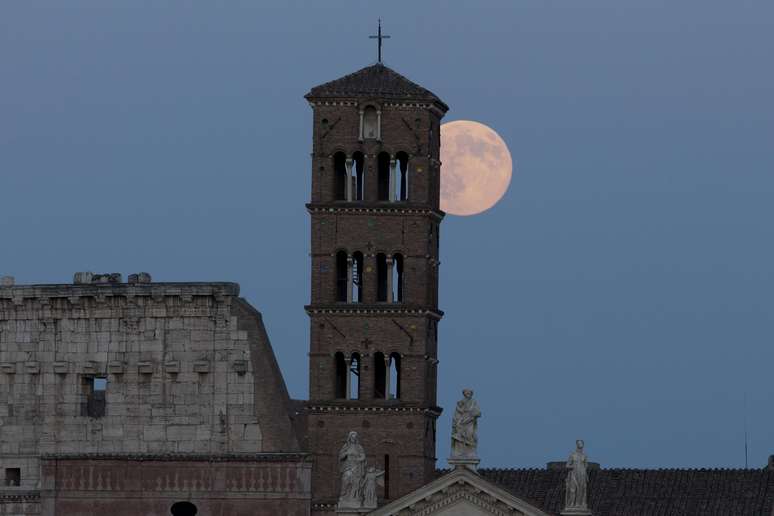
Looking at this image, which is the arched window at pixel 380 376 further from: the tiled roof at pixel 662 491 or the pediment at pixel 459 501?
the tiled roof at pixel 662 491

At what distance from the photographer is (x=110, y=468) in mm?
81438

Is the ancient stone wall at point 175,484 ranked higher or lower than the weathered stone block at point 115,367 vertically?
lower

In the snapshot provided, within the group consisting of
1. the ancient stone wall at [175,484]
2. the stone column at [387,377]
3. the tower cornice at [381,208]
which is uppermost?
the tower cornice at [381,208]

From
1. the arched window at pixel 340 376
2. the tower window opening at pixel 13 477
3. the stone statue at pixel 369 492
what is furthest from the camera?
the tower window opening at pixel 13 477

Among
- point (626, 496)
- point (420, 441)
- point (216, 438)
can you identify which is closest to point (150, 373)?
point (216, 438)

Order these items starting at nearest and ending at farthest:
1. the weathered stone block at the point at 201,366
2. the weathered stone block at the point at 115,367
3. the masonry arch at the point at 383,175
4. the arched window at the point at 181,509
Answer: the masonry arch at the point at 383,175 → the arched window at the point at 181,509 → the weathered stone block at the point at 201,366 → the weathered stone block at the point at 115,367

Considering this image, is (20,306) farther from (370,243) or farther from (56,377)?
(370,243)

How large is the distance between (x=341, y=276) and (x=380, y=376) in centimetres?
271

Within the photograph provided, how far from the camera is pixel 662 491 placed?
273 ft

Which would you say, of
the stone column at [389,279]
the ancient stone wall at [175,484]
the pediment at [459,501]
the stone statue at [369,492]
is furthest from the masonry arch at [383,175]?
the pediment at [459,501]

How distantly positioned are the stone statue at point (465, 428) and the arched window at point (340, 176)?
Answer: 21.4ft

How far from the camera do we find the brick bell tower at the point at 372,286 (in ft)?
262

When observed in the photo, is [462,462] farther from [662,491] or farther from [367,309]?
[662,491]

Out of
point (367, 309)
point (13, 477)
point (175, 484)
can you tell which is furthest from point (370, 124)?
point (13, 477)
